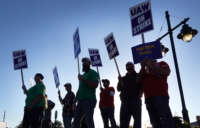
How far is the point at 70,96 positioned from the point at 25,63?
82.4 inches

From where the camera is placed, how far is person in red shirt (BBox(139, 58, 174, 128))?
15.4 feet

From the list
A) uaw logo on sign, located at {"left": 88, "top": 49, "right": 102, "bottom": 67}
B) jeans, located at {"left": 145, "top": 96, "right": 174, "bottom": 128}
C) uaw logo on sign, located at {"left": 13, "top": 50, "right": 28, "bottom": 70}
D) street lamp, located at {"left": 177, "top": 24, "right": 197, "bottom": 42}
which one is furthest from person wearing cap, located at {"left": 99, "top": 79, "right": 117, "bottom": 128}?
jeans, located at {"left": 145, "top": 96, "right": 174, "bottom": 128}

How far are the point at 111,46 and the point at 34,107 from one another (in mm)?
2767

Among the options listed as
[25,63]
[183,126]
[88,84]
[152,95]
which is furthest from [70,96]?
[152,95]

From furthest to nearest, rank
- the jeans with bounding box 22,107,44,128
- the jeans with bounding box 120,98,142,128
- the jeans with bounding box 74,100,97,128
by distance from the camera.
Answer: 1. the jeans with bounding box 22,107,44,128
2. the jeans with bounding box 120,98,142,128
3. the jeans with bounding box 74,100,97,128

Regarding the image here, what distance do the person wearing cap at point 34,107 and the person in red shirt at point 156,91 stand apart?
324cm

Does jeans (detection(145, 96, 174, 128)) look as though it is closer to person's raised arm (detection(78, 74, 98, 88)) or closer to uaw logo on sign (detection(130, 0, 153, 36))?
person's raised arm (detection(78, 74, 98, 88))

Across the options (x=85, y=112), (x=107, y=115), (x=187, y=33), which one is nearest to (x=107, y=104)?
(x=107, y=115)

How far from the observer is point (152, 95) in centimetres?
500

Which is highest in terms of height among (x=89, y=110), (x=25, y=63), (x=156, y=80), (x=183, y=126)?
(x=25, y=63)

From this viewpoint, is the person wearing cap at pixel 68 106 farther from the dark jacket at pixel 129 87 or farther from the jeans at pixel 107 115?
the dark jacket at pixel 129 87

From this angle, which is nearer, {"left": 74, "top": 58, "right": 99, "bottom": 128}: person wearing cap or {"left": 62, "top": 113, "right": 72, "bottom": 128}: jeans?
{"left": 74, "top": 58, "right": 99, "bottom": 128}: person wearing cap

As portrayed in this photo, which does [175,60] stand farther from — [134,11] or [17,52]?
[17,52]

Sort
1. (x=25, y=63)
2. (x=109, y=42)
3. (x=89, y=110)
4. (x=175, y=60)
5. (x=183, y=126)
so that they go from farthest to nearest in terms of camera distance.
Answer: (x=25, y=63) → (x=175, y=60) → (x=109, y=42) → (x=183, y=126) → (x=89, y=110)
